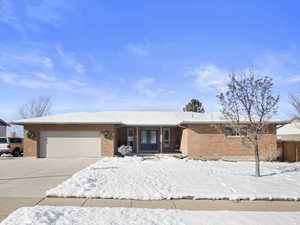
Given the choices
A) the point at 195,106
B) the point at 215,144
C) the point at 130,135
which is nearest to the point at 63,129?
the point at 130,135

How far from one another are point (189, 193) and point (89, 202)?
116 inches

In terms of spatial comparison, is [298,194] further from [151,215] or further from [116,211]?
[116,211]

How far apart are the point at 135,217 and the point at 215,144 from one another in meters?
14.7

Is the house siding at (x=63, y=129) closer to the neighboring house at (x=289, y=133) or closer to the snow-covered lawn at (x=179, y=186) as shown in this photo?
the snow-covered lawn at (x=179, y=186)

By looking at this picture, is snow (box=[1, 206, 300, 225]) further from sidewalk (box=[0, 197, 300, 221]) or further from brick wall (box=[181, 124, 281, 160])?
brick wall (box=[181, 124, 281, 160])

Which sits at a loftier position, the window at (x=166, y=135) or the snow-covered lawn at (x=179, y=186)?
the window at (x=166, y=135)

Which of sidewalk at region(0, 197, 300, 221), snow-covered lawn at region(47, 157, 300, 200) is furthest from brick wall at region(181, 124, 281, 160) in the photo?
sidewalk at region(0, 197, 300, 221)

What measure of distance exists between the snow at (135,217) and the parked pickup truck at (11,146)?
60.5ft

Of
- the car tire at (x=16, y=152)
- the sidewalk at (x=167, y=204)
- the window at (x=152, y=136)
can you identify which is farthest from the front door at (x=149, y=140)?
the sidewalk at (x=167, y=204)

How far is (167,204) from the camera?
694cm

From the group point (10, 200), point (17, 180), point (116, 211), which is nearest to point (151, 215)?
point (116, 211)

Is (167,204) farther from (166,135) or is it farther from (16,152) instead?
(16,152)

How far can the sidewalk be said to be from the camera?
22.0 ft

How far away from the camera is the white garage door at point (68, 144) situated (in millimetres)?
20016
